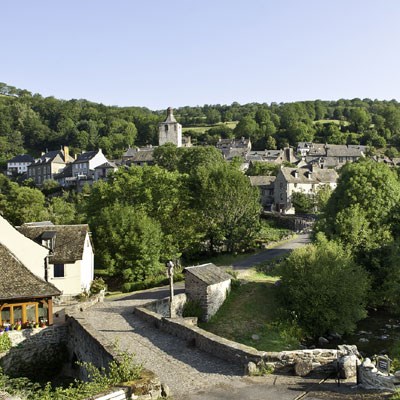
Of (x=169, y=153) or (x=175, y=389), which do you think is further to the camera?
(x=169, y=153)

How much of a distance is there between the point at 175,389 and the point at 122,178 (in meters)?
30.9

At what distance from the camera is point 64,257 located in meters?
29.7

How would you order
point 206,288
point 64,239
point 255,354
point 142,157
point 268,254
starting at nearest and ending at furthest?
point 255,354 < point 206,288 < point 64,239 < point 268,254 < point 142,157

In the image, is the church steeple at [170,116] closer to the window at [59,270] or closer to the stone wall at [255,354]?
the window at [59,270]

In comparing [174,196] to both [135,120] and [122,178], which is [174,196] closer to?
[122,178]

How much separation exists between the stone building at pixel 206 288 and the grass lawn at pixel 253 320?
52 centimetres

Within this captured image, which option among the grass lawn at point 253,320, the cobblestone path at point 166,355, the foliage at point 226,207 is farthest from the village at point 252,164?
the cobblestone path at point 166,355

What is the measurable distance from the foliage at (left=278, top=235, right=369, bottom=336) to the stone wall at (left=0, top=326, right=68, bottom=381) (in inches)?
495

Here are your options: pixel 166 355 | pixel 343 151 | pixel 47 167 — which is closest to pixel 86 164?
pixel 47 167

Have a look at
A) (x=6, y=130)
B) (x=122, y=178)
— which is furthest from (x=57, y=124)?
(x=122, y=178)

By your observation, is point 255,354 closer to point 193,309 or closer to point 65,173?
point 193,309

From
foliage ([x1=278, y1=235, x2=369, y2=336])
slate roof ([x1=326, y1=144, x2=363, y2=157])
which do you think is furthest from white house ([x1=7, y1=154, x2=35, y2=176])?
foliage ([x1=278, y1=235, x2=369, y2=336])

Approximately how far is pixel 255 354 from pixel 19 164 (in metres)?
127

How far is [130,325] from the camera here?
20953 millimetres
